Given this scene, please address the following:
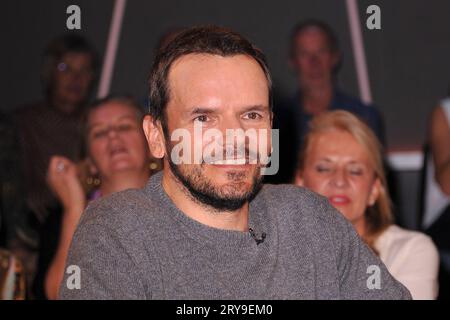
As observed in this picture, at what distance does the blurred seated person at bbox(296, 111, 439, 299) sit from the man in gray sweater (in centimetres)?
91

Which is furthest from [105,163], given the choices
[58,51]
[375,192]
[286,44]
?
[286,44]

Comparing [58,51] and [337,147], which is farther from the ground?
[58,51]

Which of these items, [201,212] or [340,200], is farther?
[340,200]

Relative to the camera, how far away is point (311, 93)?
11.7 ft

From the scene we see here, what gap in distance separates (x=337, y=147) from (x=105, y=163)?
2.69 feet

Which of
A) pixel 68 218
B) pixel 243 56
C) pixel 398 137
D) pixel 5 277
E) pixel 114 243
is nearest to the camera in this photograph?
pixel 114 243

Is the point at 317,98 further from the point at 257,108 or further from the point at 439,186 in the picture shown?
the point at 257,108

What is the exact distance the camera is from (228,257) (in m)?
1.38

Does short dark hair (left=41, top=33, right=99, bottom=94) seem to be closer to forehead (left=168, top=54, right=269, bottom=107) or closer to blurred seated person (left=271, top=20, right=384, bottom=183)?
blurred seated person (left=271, top=20, right=384, bottom=183)

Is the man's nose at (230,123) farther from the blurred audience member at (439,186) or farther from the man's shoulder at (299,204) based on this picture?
the blurred audience member at (439,186)

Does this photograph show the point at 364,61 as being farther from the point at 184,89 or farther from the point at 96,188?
the point at 184,89
